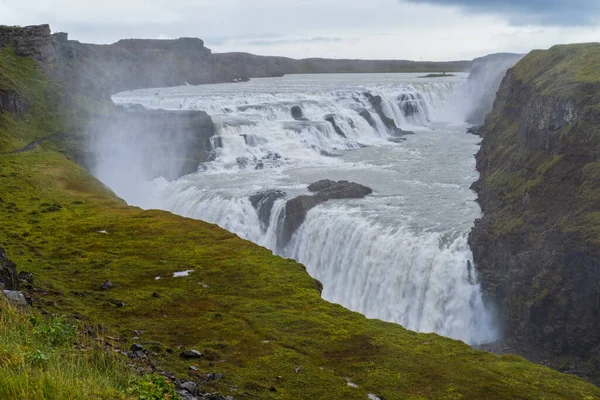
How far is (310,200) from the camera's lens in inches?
1725

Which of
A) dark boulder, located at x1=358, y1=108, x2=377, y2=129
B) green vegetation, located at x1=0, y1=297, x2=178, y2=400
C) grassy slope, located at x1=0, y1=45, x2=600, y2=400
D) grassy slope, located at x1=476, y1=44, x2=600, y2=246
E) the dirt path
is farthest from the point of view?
dark boulder, located at x1=358, y1=108, x2=377, y2=129

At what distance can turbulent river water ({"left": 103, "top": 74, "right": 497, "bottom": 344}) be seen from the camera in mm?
34062

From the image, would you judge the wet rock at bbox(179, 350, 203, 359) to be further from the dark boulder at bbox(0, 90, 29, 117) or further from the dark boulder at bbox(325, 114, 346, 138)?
the dark boulder at bbox(325, 114, 346, 138)

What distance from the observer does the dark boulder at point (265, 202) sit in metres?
45.8

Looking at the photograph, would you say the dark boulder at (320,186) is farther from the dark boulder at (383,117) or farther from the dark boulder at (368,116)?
the dark boulder at (368,116)

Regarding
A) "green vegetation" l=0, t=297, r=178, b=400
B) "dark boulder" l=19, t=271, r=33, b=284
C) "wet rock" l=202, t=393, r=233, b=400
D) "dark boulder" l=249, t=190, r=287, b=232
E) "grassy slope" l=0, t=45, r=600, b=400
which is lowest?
"dark boulder" l=249, t=190, r=287, b=232

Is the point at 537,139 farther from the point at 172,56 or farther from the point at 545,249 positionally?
the point at 172,56

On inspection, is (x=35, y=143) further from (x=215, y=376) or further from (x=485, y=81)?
(x=485, y=81)

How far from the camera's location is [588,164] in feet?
114

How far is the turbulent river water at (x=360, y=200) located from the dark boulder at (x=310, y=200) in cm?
61

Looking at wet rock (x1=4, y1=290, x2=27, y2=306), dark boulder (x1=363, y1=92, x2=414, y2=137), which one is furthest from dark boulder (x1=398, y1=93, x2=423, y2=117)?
wet rock (x1=4, y1=290, x2=27, y2=306)

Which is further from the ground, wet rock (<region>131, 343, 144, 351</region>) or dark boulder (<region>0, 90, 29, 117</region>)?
dark boulder (<region>0, 90, 29, 117</region>)

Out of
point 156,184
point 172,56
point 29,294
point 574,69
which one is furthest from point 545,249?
point 172,56

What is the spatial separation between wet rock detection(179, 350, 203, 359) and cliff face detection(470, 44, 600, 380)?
1931cm
